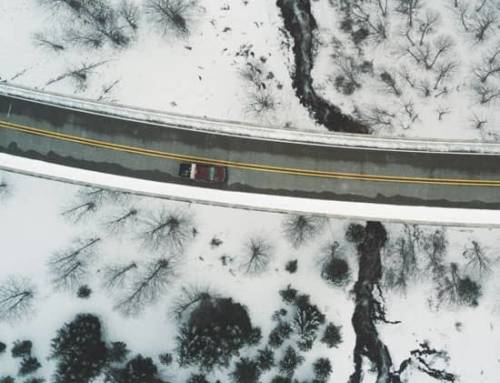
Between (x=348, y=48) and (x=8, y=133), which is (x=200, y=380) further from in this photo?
(x=348, y=48)

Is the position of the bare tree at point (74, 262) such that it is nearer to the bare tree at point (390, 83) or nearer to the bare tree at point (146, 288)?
the bare tree at point (146, 288)

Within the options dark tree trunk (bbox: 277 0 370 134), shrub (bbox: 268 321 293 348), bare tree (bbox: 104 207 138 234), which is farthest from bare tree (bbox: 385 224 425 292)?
bare tree (bbox: 104 207 138 234)

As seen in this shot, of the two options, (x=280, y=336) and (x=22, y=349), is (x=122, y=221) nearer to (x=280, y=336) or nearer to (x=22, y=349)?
(x=22, y=349)

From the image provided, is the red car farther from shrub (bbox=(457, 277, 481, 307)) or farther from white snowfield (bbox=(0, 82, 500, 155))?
shrub (bbox=(457, 277, 481, 307))

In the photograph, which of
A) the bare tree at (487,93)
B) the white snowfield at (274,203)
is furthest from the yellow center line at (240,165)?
the bare tree at (487,93)

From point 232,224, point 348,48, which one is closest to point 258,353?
point 232,224

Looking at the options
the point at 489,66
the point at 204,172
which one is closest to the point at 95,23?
the point at 204,172
